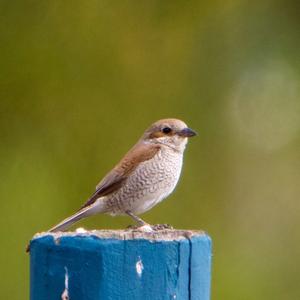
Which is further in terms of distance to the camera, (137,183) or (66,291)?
(137,183)

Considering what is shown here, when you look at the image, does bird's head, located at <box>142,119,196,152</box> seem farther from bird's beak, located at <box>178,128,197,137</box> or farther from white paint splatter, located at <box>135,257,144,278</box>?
white paint splatter, located at <box>135,257,144,278</box>

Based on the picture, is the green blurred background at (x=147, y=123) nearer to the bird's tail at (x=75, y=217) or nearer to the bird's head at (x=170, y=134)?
the bird's head at (x=170, y=134)

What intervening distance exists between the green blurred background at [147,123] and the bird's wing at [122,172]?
11.4 feet

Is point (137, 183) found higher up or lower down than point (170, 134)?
lower down

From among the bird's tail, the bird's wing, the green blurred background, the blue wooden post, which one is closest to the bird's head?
the bird's wing

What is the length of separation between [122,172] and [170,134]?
0.42 m

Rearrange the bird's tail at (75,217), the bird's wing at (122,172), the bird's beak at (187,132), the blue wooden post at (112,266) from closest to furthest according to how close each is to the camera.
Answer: the blue wooden post at (112,266) → the bird's tail at (75,217) → the bird's wing at (122,172) → the bird's beak at (187,132)

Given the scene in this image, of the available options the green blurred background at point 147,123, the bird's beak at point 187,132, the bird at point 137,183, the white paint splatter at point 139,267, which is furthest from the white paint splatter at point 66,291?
the green blurred background at point 147,123

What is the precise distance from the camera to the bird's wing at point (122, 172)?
6609 mm

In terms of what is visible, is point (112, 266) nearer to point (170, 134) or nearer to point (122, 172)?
point (122, 172)

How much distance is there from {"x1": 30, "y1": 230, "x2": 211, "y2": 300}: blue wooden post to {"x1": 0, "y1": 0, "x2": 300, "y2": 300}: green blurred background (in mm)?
6340

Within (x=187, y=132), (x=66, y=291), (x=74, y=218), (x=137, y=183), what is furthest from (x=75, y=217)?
(x=66, y=291)

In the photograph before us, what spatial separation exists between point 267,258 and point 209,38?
2.36 m

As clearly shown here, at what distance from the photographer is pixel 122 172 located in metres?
6.70
